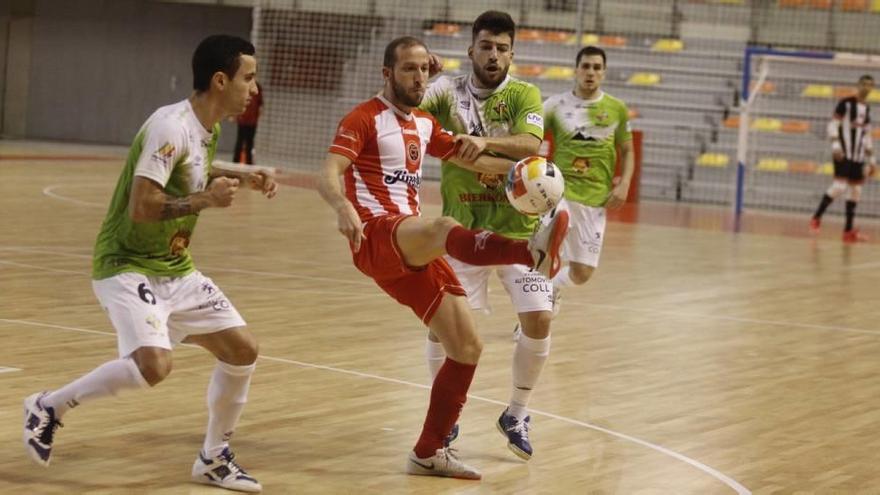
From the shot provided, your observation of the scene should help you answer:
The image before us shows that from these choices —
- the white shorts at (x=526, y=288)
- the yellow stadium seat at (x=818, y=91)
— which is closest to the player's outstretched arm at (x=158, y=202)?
the white shorts at (x=526, y=288)

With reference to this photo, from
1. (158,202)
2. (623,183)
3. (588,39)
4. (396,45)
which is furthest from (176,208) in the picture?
(588,39)

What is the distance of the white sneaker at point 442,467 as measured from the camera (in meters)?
5.97

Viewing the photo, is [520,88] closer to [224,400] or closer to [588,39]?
[224,400]

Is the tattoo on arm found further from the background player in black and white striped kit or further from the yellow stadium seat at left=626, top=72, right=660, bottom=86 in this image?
the yellow stadium seat at left=626, top=72, right=660, bottom=86

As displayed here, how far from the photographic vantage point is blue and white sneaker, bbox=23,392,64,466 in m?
5.34

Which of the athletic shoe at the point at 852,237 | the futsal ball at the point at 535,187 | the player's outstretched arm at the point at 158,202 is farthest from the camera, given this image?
the athletic shoe at the point at 852,237

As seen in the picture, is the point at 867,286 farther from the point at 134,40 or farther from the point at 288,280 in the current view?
the point at 134,40

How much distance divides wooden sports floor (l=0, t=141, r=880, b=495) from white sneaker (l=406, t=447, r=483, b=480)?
0.08m

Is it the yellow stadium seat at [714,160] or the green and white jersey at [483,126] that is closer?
the green and white jersey at [483,126]

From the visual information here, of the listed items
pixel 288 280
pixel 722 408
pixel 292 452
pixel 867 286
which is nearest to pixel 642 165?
pixel 867 286

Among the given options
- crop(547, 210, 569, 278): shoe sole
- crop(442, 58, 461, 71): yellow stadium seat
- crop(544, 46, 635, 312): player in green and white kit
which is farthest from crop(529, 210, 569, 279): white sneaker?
crop(442, 58, 461, 71): yellow stadium seat

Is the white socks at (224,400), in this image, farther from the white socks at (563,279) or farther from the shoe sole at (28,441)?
the white socks at (563,279)

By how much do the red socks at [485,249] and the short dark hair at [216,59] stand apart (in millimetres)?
Result: 1062

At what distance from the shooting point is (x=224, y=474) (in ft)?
18.2
